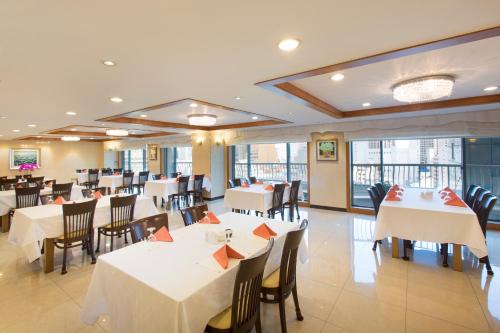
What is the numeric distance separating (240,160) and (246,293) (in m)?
6.91

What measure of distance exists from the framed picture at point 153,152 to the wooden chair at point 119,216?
6.30 m

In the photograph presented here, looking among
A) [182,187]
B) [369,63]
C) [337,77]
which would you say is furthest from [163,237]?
[182,187]

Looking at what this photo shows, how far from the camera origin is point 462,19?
1.51 metres

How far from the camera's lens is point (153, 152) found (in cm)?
959

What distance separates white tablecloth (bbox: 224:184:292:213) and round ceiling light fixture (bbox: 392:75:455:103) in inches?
108

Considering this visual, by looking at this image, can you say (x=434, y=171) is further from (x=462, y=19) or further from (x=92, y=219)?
(x=92, y=219)

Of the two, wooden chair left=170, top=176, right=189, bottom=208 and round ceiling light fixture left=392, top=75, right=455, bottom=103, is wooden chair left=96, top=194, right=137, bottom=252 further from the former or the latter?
round ceiling light fixture left=392, top=75, right=455, bottom=103

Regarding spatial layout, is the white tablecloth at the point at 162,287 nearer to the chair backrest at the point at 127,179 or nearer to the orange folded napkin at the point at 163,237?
the orange folded napkin at the point at 163,237

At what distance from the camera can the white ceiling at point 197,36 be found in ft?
4.50

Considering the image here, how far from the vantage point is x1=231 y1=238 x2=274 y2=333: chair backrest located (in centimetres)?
135

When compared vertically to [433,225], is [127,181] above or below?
above

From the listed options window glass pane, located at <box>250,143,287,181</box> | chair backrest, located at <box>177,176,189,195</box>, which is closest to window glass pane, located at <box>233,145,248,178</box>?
window glass pane, located at <box>250,143,287,181</box>

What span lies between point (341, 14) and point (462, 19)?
78 centimetres

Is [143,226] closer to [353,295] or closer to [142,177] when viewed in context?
[353,295]
